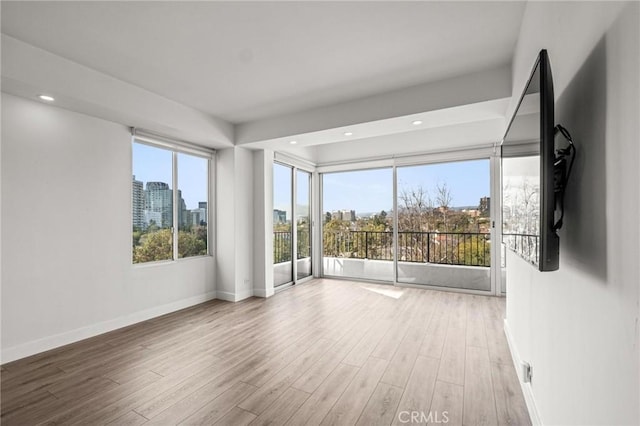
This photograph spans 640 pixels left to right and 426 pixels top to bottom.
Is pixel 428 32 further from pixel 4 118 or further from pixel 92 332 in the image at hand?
pixel 92 332

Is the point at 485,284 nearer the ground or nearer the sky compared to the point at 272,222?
nearer the ground

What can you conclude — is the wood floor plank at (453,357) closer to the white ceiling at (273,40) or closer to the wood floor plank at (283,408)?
the wood floor plank at (283,408)

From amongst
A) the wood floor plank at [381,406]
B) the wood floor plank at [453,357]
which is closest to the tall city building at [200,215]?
the wood floor plank at [381,406]

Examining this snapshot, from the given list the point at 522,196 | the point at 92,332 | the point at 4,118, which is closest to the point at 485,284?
the point at 522,196

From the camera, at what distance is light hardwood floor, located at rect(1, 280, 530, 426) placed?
1854 millimetres

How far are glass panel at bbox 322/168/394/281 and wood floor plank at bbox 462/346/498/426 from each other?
2782mm

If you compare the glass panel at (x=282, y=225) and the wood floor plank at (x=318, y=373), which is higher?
the glass panel at (x=282, y=225)

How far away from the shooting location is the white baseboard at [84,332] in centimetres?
256

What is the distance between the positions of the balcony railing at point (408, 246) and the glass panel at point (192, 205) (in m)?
1.20

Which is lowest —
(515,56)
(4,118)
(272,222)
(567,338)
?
(567,338)

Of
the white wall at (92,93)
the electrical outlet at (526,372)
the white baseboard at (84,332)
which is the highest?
the white wall at (92,93)

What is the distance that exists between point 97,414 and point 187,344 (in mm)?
1027

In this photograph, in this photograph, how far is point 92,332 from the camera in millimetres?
3059

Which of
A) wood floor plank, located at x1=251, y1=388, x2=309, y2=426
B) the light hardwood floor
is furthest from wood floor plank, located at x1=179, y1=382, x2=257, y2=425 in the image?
wood floor plank, located at x1=251, y1=388, x2=309, y2=426
